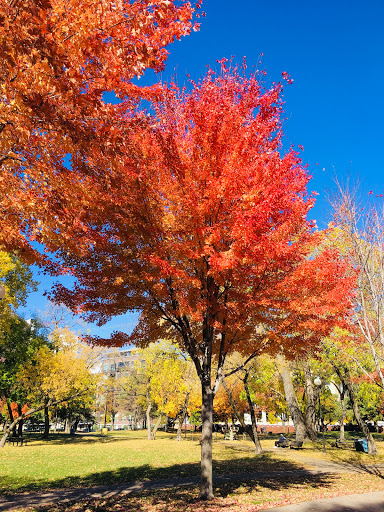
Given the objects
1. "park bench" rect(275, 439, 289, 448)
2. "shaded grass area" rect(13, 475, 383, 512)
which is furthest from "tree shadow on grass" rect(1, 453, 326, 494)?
"park bench" rect(275, 439, 289, 448)

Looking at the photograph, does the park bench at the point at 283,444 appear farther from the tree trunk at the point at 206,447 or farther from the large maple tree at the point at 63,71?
the large maple tree at the point at 63,71

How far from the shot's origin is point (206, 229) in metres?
7.62

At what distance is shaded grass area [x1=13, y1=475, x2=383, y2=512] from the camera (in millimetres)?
7254

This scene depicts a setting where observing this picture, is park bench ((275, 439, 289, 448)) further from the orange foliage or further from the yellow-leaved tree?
the orange foliage

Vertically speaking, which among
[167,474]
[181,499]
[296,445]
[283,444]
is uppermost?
[181,499]

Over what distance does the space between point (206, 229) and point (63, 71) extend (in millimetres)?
4193

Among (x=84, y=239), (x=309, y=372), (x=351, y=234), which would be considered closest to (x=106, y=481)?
(x=84, y=239)

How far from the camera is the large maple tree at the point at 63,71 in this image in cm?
393

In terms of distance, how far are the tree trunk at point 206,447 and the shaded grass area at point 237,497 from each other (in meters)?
0.25

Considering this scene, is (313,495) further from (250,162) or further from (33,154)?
(33,154)

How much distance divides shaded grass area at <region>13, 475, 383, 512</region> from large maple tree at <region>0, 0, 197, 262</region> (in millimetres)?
6295

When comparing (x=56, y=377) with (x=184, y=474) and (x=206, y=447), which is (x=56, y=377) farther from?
(x=206, y=447)

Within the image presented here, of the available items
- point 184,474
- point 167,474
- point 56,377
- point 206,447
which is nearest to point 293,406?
point 184,474

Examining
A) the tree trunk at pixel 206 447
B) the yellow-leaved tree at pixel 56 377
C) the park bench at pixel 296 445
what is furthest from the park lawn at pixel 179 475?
the yellow-leaved tree at pixel 56 377
